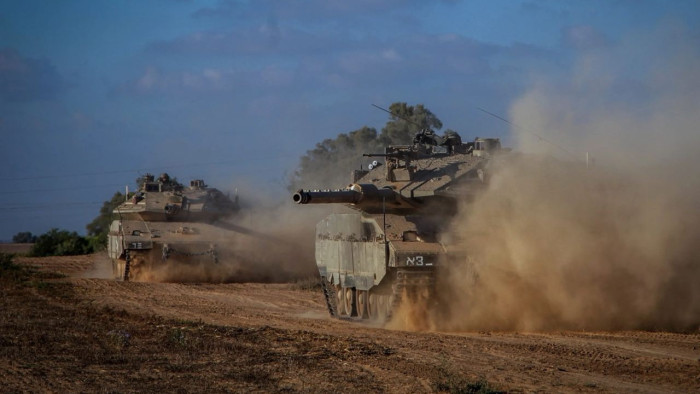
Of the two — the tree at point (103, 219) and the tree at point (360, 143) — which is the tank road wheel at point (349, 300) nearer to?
the tree at point (360, 143)

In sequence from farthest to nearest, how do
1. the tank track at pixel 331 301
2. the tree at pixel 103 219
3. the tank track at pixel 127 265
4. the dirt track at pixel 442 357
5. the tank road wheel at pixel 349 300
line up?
the tree at pixel 103 219 → the tank track at pixel 127 265 → the tank track at pixel 331 301 → the tank road wheel at pixel 349 300 → the dirt track at pixel 442 357

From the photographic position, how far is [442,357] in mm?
12516

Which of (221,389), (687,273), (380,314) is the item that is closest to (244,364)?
(221,389)

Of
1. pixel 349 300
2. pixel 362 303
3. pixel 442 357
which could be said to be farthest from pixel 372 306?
pixel 442 357

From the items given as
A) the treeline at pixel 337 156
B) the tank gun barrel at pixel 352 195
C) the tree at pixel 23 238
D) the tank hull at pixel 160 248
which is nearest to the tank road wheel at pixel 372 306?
the tank gun barrel at pixel 352 195

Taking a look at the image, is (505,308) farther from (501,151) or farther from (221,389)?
(221,389)

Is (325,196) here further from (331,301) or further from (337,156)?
(337,156)

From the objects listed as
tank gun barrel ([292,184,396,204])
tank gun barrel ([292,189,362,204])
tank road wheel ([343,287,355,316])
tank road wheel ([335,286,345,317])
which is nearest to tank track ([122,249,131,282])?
tank road wheel ([335,286,345,317])

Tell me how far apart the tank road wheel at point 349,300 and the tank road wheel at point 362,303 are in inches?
10.0

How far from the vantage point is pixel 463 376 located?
10.8 meters

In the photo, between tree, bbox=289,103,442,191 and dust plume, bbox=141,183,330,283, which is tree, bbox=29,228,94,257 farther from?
dust plume, bbox=141,183,330,283

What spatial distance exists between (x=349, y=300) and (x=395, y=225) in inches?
115

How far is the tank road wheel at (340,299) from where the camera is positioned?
20.5 metres

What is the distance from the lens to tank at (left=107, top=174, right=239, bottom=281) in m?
30.0
